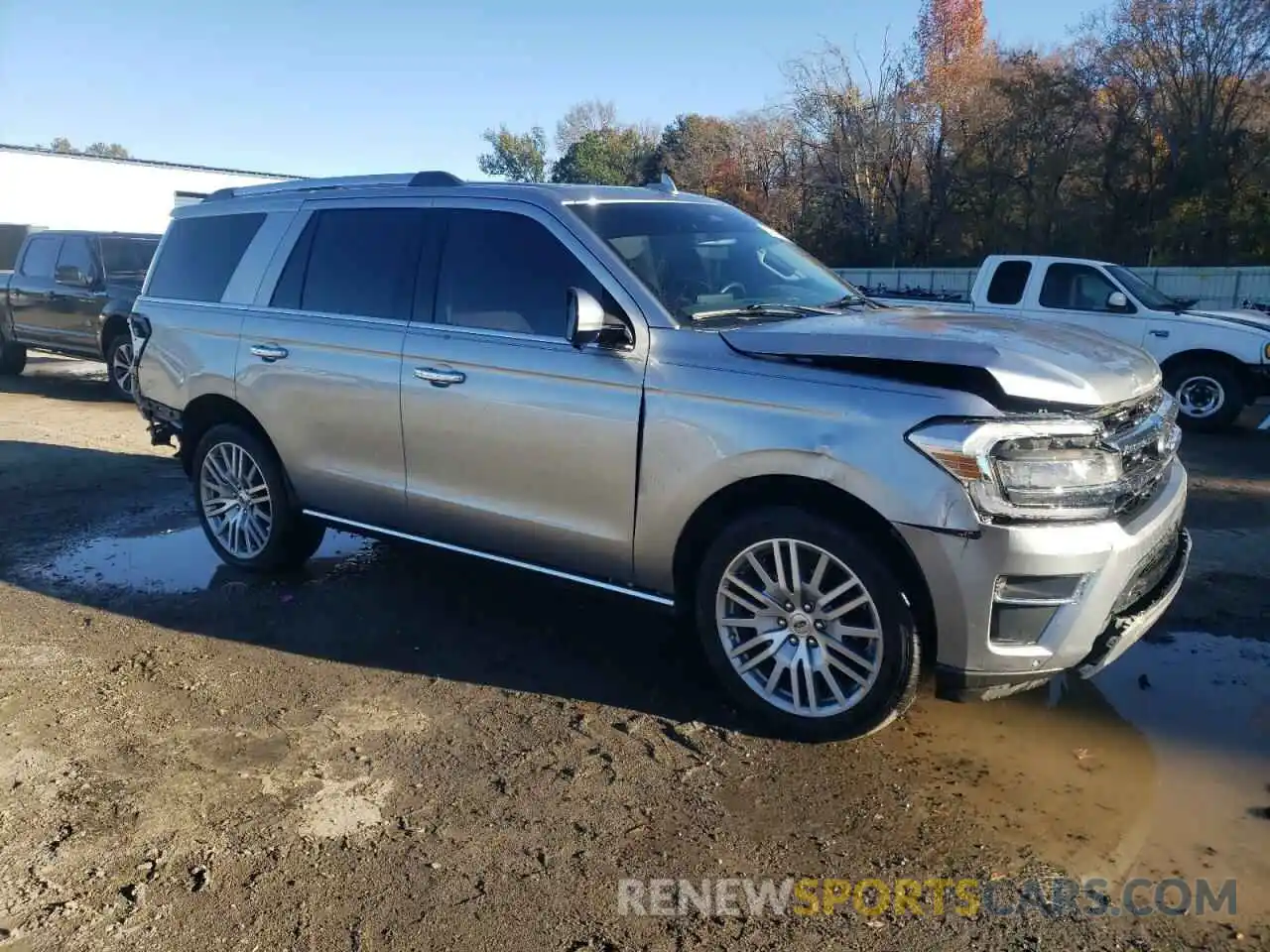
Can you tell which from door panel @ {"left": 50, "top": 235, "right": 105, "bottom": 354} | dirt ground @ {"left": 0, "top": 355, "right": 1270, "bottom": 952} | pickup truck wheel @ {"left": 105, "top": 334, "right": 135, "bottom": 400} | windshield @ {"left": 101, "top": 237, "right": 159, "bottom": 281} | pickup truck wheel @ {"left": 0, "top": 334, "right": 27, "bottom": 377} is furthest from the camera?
pickup truck wheel @ {"left": 0, "top": 334, "right": 27, "bottom": 377}

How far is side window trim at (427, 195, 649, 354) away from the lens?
13.4ft

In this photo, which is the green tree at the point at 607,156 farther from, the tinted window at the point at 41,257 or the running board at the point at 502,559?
the running board at the point at 502,559

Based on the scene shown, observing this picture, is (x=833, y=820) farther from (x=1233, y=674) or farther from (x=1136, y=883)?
(x=1233, y=674)

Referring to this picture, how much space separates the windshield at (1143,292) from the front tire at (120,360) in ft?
36.8

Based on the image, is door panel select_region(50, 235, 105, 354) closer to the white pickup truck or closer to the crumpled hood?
the white pickup truck

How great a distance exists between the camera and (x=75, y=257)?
13.1 meters

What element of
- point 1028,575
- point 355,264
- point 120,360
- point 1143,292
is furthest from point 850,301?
point 120,360

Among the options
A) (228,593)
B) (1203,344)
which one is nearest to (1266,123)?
(1203,344)

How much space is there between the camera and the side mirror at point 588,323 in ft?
13.0

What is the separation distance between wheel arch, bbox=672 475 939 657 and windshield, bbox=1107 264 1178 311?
8.72 metres

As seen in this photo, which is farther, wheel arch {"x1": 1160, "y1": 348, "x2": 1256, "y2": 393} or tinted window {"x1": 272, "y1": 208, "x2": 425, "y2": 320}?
wheel arch {"x1": 1160, "y1": 348, "x2": 1256, "y2": 393}

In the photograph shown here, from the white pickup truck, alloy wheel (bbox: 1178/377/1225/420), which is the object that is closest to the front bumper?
the white pickup truck

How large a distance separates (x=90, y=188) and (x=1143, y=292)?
34.5 m

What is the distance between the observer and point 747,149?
4172 centimetres
